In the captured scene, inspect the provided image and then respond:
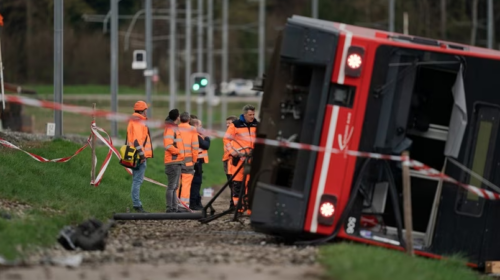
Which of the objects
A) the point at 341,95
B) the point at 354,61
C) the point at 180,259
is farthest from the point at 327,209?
the point at 180,259

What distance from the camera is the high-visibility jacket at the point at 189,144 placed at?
2064 cm

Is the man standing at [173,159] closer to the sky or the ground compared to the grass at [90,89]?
closer to the sky

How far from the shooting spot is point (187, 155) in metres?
20.8

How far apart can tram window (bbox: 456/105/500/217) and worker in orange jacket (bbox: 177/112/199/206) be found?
7.08 m

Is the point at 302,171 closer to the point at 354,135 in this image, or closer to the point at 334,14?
the point at 354,135

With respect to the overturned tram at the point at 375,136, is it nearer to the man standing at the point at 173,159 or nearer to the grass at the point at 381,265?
the grass at the point at 381,265

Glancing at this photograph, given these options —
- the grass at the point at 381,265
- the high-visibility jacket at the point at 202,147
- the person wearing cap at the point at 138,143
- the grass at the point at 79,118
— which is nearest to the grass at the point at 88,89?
the grass at the point at 79,118

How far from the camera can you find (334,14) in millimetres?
101250

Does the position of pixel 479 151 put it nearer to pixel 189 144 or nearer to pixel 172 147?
pixel 172 147

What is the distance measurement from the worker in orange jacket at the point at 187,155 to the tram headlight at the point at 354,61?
278 inches

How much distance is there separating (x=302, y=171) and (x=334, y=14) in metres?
88.4

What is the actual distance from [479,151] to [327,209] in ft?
6.19

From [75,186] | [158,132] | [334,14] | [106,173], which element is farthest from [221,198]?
[334,14]

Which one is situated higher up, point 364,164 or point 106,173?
point 364,164
